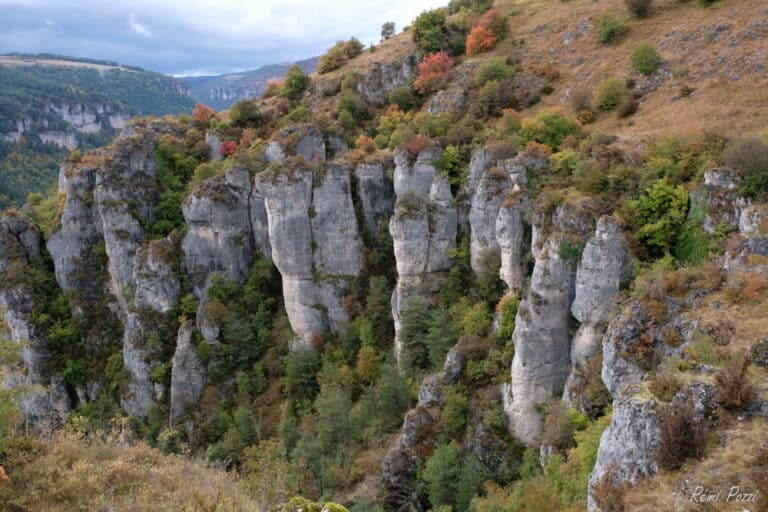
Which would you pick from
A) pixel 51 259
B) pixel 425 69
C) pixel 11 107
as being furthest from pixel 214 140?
pixel 11 107

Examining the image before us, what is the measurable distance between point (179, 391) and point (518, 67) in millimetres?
36262

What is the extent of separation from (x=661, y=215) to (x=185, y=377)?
31576 millimetres

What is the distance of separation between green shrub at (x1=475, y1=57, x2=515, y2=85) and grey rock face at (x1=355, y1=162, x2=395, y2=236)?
11139mm

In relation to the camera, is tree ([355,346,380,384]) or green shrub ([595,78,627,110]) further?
tree ([355,346,380,384])

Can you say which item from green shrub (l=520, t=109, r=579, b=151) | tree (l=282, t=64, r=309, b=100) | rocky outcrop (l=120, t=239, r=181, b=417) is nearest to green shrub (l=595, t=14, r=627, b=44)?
green shrub (l=520, t=109, r=579, b=151)

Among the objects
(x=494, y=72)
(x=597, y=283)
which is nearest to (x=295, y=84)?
(x=494, y=72)

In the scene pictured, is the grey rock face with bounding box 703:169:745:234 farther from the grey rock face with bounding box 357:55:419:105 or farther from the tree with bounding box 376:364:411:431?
the grey rock face with bounding box 357:55:419:105

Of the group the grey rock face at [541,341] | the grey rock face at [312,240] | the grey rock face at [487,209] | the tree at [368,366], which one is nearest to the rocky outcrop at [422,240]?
the tree at [368,366]

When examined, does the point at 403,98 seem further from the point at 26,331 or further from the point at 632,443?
the point at 632,443

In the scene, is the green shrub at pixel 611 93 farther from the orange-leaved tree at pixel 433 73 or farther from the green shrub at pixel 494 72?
the orange-leaved tree at pixel 433 73

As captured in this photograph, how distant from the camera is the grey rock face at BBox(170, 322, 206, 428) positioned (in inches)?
1377

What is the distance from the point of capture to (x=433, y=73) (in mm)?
42281

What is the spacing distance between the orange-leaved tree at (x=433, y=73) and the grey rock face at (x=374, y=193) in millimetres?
11551

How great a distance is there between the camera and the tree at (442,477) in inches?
834
